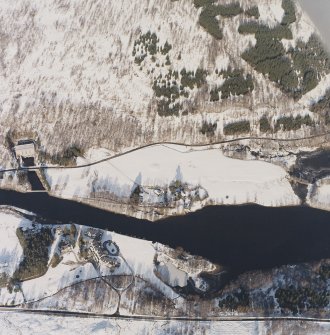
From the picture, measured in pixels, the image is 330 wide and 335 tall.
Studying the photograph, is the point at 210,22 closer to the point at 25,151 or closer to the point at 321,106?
the point at 321,106

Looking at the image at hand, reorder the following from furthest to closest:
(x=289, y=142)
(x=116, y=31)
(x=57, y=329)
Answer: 1. (x=116, y=31)
2. (x=289, y=142)
3. (x=57, y=329)

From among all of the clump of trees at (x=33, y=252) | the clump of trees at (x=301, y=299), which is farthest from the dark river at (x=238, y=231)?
the clump of trees at (x=301, y=299)

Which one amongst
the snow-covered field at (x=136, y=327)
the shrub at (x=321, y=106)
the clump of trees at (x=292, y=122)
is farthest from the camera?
the shrub at (x=321, y=106)

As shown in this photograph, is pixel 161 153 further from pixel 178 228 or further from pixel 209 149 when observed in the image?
pixel 178 228

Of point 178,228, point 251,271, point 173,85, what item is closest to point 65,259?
point 178,228

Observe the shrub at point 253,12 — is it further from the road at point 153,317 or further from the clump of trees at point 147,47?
the road at point 153,317

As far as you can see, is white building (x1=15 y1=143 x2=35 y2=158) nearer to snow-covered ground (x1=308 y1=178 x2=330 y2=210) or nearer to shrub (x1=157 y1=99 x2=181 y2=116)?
shrub (x1=157 y1=99 x2=181 y2=116)
